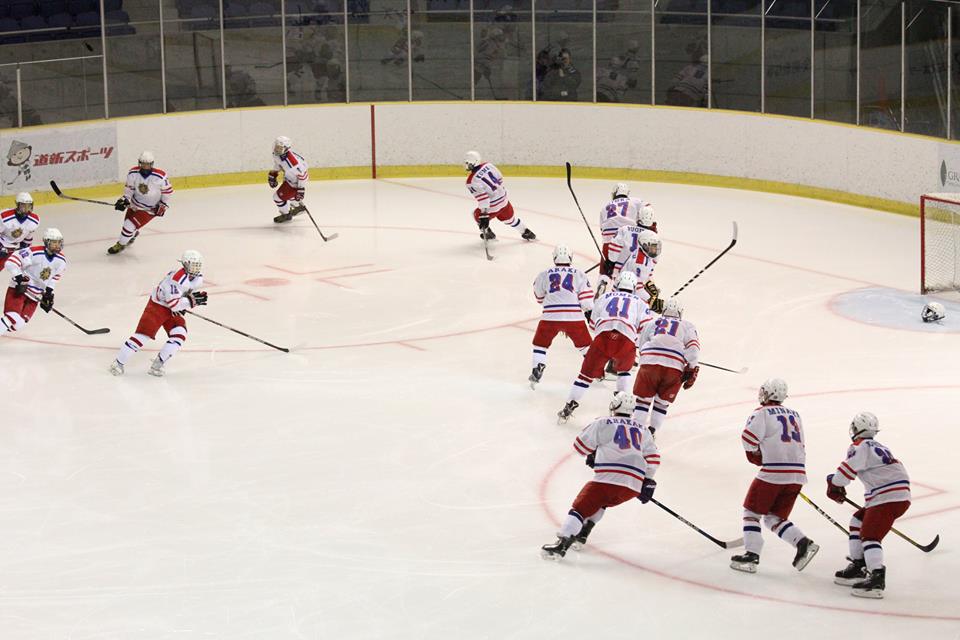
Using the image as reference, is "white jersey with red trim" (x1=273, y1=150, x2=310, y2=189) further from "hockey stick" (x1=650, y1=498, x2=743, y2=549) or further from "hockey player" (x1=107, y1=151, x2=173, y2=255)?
"hockey stick" (x1=650, y1=498, x2=743, y2=549)

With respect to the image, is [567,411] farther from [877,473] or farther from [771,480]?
[877,473]

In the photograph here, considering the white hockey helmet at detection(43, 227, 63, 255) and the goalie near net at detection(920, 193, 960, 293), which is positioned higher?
the white hockey helmet at detection(43, 227, 63, 255)

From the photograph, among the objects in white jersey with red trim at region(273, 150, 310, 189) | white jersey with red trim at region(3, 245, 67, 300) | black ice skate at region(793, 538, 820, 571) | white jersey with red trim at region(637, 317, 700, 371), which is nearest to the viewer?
black ice skate at region(793, 538, 820, 571)

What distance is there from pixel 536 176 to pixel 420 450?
961 cm

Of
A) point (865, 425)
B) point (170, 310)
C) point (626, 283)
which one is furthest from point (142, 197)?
point (865, 425)

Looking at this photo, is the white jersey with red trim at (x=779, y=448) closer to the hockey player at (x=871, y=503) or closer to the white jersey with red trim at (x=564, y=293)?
the hockey player at (x=871, y=503)

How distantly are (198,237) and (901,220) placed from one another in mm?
6749

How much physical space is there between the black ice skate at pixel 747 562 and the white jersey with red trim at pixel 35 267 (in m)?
5.80

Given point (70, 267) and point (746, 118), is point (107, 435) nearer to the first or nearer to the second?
point (70, 267)

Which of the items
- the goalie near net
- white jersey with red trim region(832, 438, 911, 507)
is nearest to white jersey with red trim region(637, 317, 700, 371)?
white jersey with red trim region(832, 438, 911, 507)

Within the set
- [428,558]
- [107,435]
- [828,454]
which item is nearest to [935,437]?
[828,454]

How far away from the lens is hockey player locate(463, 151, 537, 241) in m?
13.7

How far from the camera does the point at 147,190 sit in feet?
45.2

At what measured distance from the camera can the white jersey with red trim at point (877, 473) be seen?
640 centimetres
